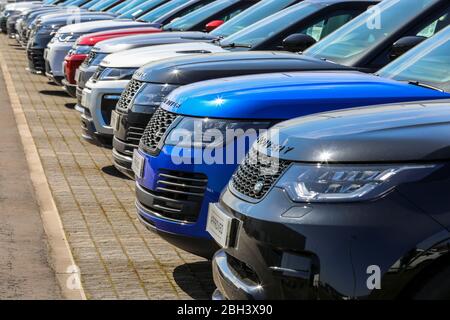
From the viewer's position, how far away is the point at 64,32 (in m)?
15.4

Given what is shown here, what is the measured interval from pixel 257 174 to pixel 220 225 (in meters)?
0.35

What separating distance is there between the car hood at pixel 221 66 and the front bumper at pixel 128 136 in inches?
12.4

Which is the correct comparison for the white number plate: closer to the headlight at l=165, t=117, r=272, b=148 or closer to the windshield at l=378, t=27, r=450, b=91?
the headlight at l=165, t=117, r=272, b=148

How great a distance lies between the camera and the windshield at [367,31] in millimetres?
7882

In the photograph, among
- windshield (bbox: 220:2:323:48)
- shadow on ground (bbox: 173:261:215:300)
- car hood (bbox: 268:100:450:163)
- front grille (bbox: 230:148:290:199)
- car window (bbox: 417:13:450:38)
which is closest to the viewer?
car hood (bbox: 268:100:450:163)

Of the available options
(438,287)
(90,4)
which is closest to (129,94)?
(438,287)

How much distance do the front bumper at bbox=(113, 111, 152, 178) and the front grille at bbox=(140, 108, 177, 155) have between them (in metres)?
1.39

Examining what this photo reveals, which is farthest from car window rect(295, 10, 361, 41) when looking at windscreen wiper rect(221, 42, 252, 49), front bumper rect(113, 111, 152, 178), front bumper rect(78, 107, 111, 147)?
front bumper rect(113, 111, 152, 178)

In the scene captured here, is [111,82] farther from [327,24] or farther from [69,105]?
[69,105]

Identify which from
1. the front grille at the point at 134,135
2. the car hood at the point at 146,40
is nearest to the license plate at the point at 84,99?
the car hood at the point at 146,40

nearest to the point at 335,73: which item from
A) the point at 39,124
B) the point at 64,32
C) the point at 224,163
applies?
the point at 224,163

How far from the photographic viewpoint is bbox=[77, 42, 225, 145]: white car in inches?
373

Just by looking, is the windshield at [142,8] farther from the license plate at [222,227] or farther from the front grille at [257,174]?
the front grille at [257,174]
